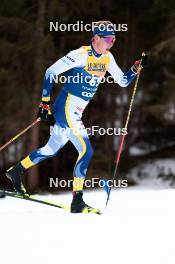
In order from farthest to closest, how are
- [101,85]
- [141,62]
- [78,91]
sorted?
1. [101,85]
2. [141,62]
3. [78,91]

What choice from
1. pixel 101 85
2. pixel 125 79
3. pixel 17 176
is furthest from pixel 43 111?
pixel 101 85

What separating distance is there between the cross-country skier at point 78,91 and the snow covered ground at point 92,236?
496 millimetres

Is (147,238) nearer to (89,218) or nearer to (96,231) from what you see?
(96,231)

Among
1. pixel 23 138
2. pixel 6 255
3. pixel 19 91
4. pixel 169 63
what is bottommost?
pixel 6 255

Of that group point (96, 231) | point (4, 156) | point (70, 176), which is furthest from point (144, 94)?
point (96, 231)

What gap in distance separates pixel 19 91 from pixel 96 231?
726cm

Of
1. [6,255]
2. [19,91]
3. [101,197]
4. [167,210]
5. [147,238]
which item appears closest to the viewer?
[6,255]

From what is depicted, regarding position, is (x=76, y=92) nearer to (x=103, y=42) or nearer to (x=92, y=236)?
(x=103, y=42)

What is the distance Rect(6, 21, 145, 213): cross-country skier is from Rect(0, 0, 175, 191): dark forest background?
563 cm

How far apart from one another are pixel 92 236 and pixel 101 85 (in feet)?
28.9

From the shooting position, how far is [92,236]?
4332 mm

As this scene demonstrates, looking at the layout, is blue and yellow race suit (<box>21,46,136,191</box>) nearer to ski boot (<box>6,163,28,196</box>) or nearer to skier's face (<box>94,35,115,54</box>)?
skier's face (<box>94,35,115,54</box>)

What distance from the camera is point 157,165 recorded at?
14430 mm

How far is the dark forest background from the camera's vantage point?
10.9 m
